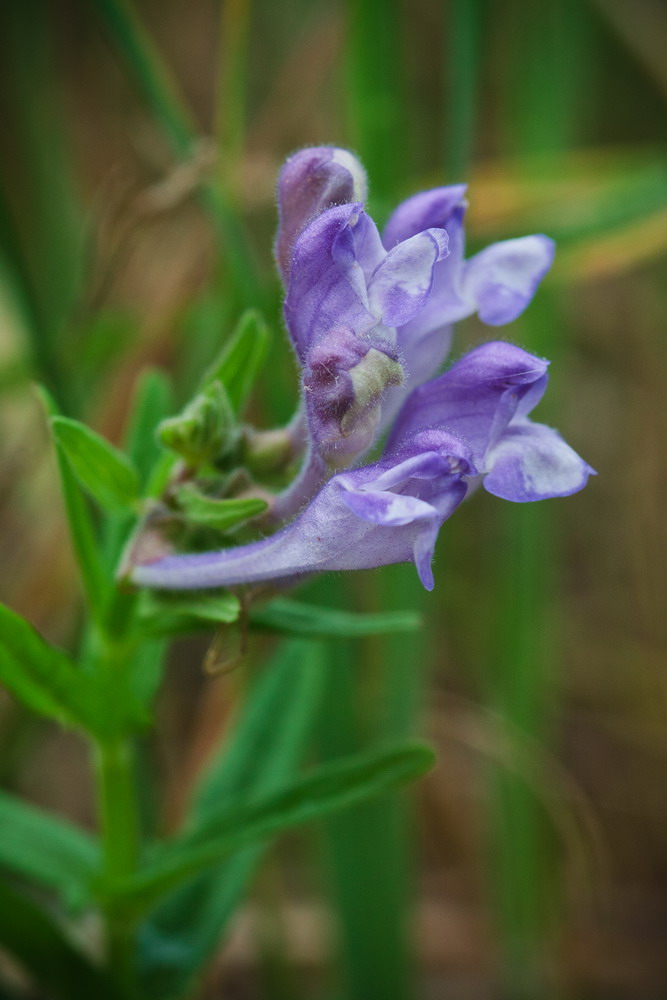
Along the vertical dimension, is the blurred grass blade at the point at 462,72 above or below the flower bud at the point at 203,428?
above

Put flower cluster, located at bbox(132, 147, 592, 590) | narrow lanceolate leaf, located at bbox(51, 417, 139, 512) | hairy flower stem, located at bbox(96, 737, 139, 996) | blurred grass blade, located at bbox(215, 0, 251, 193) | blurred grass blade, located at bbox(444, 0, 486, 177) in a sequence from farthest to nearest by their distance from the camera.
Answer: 1. blurred grass blade, located at bbox(215, 0, 251, 193)
2. blurred grass blade, located at bbox(444, 0, 486, 177)
3. hairy flower stem, located at bbox(96, 737, 139, 996)
4. narrow lanceolate leaf, located at bbox(51, 417, 139, 512)
5. flower cluster, located at bbox(132, 147, 592, 590)

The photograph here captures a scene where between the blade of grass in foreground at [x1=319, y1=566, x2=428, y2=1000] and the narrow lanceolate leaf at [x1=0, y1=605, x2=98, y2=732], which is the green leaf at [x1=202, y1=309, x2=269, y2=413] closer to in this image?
the narrow lanceolate leaf at [x1=0, y1=605, x2=98, y2=732]

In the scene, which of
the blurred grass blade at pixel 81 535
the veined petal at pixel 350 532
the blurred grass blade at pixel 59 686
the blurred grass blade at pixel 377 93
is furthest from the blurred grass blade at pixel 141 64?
the blurred grass blade at pixel 59 686

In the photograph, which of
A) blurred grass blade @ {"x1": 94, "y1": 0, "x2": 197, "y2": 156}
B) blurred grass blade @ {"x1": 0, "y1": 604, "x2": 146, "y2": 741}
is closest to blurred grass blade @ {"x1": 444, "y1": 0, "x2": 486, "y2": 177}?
blurred grass blade @ {"x1": 94, "y1": 0, "x2": 197, "y2": 156}

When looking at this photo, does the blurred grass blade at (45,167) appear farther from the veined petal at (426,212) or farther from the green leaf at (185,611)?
the veined petal at (426,212)

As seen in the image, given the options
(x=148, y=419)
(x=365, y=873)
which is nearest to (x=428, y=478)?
(x=148, y=419)

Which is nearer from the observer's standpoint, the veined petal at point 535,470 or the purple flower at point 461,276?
the veined petal at point 535,470
